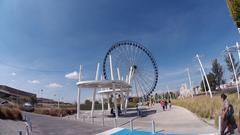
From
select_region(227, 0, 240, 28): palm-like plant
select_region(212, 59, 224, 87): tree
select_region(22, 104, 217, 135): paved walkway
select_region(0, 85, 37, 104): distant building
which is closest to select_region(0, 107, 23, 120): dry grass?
select_region(22, 104, 217, 135): paved walkway

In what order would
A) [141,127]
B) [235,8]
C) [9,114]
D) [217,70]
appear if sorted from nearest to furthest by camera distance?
[235,8]
[141,127]
[9,114]
[217,70]

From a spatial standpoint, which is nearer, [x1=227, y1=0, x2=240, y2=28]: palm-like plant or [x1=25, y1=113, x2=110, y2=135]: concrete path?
[x1=227, y1=0, x2=240, y2=28]: palm-like plant

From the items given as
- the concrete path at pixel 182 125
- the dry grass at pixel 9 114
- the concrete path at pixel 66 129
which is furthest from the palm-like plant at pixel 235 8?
the dry grass at pixel 9 114

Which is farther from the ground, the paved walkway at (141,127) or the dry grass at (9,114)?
the dry grass at (9,114)

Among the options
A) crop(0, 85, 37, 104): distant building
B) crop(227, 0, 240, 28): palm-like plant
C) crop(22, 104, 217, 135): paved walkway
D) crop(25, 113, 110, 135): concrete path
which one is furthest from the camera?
crop(0, 85, 37, 104): distant building

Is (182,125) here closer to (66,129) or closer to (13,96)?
(66,129)

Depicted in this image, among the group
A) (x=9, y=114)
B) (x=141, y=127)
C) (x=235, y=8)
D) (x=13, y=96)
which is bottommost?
(x=141, y=127)

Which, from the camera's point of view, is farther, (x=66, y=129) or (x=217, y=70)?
(x=217, y=70)

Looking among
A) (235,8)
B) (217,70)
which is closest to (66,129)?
(235,8)

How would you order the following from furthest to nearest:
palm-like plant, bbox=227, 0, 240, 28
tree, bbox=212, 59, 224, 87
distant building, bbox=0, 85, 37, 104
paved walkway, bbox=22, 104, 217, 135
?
distant building, bbox=0, 85, 37, 104, tree, bbox=212, 59, 224, 87, paved walkway, bbox=22, 104, 217, 135, palm-like plant, bbox=227, 0, 240, 28

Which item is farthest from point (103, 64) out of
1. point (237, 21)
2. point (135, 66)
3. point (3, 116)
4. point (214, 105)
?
point (237, 21)

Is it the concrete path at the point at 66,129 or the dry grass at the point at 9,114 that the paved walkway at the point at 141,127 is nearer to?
the concrete path at the point at 66,129

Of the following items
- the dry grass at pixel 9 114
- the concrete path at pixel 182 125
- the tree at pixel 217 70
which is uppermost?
the tree at pixel 217 70

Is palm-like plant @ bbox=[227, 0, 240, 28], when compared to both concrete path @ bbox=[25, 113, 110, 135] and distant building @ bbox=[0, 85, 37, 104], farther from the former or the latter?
distant building @ bbox=[0, 85, 37, 104]
